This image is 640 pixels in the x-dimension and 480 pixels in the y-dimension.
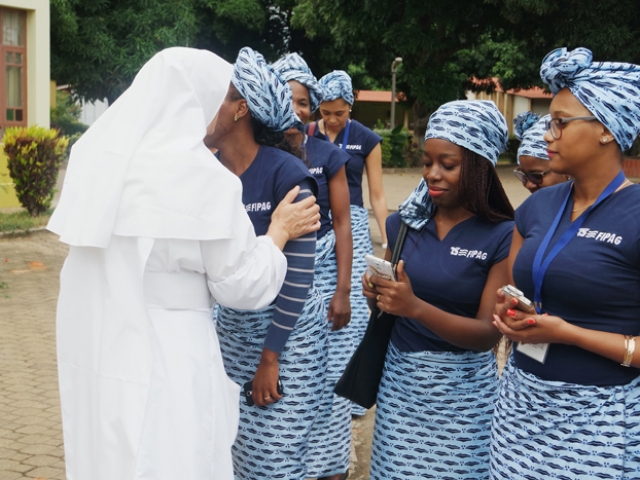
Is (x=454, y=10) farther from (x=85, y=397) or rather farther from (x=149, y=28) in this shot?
(x=85, y=397)

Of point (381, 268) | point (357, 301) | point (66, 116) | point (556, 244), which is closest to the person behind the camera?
point (556, 244)

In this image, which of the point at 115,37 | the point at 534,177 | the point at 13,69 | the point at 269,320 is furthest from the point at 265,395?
the point at 115,37

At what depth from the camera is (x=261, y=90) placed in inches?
119

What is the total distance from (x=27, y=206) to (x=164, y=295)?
1193cm

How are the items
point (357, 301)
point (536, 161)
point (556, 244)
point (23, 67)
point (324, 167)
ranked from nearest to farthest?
point (556, 244) → point (536, 161) → point (324, 167) → point (357, 301) → point (23, 67)

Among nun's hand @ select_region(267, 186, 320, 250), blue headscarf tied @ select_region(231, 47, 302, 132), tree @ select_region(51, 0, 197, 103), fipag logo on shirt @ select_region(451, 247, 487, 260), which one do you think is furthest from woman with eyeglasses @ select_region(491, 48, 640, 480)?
tree @ select_region(51, 0, 197, 103)

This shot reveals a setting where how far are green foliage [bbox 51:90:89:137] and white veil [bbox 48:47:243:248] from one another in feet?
117

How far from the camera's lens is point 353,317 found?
515cm

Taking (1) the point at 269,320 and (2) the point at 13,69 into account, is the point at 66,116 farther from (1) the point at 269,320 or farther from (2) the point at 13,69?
(1) the point at 269,320

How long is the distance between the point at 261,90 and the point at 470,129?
2.50 feet

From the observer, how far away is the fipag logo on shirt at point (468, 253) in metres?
2.89

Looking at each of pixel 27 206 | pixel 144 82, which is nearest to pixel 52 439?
pixel 144 82

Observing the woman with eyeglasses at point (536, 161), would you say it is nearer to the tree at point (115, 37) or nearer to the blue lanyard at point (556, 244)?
the blue lanyard at point (556, 244)

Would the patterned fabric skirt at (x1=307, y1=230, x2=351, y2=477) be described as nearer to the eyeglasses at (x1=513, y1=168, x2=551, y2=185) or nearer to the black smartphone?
the black smartphone
